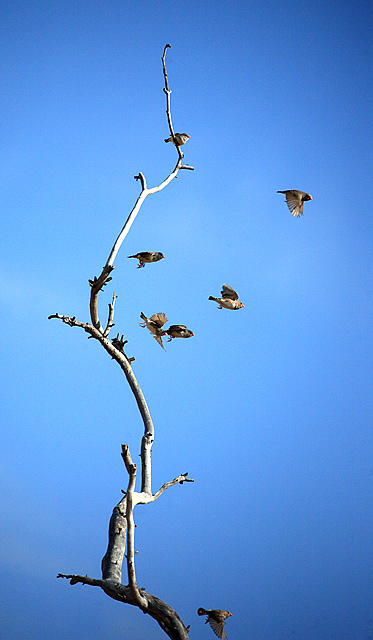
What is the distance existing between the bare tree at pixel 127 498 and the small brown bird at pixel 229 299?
83 centimetres

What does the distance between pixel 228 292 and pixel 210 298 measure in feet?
0.54

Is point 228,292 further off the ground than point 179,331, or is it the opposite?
point 228,292

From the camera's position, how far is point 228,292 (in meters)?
3.91

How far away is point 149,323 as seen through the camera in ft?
12.0

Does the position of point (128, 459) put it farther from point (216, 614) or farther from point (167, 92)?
point (167, 92)

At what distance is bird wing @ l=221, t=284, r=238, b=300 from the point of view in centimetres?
387

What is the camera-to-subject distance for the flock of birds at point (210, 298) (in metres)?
3.48

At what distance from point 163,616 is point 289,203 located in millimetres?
3101

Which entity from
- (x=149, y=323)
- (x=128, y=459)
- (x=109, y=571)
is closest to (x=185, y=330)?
(x=149, y=323)

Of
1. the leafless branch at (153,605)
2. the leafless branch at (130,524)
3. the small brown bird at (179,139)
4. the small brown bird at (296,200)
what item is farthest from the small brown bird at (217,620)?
the small brown bird at (179,139)

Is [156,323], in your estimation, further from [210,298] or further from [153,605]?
[153,605]

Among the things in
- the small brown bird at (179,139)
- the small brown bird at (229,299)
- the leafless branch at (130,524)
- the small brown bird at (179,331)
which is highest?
the small brown bird at (179,139)

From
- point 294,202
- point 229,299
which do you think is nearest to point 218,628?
point 229,299

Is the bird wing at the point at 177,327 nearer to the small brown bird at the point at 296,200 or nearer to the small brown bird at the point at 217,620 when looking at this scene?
the small brown bird at the point at 296,200
